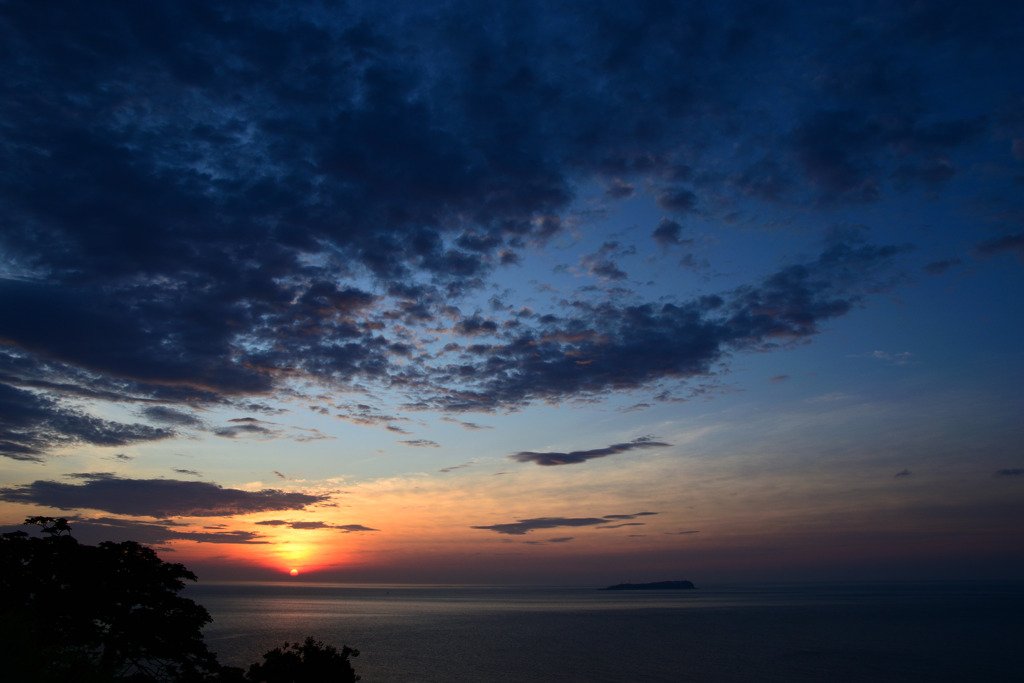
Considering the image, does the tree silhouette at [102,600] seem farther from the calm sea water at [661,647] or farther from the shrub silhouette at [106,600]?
the calm sea water at [661,647]

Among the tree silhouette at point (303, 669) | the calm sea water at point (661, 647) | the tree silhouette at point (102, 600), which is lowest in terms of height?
the calm sea water at point (661, 647)

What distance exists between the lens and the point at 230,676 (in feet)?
100

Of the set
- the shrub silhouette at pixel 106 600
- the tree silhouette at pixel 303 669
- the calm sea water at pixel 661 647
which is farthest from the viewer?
the calm sea water at pixel 661 647

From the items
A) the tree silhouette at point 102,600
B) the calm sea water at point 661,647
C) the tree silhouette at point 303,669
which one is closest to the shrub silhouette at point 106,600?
the tree silhouette at point 102,600

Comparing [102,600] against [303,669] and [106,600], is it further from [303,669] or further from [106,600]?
[303,669]

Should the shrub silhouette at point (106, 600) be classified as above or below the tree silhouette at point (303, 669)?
above

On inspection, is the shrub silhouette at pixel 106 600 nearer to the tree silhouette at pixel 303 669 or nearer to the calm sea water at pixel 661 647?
the tree silhouette at pixel 303 669

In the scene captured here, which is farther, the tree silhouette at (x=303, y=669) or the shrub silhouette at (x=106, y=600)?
the tree silhouette at (x=303, y=669)

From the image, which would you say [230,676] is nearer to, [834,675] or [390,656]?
[390,656]

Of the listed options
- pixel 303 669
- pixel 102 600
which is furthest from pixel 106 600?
pixel 303 669

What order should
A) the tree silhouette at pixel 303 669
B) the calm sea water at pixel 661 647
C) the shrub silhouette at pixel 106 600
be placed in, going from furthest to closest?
the calm sea water at pixel 661 647
the tree silhouette at pixel 303 669
the shrub silhouette at pixel 106 600

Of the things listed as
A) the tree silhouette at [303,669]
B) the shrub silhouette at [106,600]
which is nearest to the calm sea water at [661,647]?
the tree silhouette at [303,669]

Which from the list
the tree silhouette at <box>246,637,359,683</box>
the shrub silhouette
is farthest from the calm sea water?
the shrub silhouette

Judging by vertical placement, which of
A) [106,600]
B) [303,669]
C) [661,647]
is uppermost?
[106,600]
